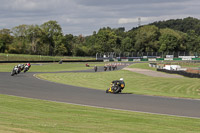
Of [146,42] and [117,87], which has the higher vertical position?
[146,42]

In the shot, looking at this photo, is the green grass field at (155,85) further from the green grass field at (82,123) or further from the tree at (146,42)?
the tree at (146,42)

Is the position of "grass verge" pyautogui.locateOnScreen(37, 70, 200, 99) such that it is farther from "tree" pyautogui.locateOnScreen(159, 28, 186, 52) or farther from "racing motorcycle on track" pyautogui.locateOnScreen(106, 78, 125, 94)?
"tree" pyautogui.locateOnScreen(159, 28, 186, 52)

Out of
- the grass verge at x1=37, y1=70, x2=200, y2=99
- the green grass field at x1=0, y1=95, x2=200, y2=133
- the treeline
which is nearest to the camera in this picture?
the green grass field at x1=0, y1=95, x2=200, y2=133

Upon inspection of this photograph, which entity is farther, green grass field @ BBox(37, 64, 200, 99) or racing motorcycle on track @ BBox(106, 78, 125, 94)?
green grass field @ BBox(37, 64, 200, 99)

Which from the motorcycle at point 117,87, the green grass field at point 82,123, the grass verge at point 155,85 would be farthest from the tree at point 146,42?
the green grass field at point 82,123

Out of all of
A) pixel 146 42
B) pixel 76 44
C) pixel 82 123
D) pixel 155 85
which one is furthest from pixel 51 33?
pixel 82 123

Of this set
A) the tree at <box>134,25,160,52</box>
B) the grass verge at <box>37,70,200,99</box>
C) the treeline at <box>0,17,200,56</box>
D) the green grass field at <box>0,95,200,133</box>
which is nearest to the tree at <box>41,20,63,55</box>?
the treeline at <box>0,17,200,56</box>

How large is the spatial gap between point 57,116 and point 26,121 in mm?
1595

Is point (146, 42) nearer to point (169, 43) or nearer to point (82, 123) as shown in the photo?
point (169, 43)

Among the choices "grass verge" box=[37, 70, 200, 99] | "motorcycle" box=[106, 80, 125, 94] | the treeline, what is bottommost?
"grass verge" box=[37, 70, 200, 99]

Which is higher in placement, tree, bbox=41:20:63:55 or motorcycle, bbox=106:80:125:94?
tree, bbox=41:20:63:55

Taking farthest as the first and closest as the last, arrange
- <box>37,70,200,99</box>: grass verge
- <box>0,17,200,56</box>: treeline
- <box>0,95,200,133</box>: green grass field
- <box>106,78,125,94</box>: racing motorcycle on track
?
<box>0,17,200,56</box>: treeline
<box>37,70,200,99</box>: grass verge
<box>106,78,125,94</box>: racing motorcycle on track
<box>0,95,200,133</box>: green grass field

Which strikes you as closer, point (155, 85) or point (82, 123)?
point (82, 123)

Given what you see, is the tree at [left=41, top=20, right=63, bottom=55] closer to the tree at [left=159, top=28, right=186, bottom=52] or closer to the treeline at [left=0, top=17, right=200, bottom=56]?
the treeline at [left=0, top=17, right=200, bottom=56]
